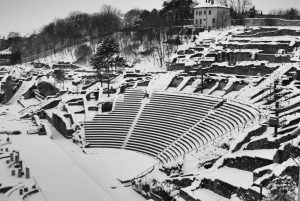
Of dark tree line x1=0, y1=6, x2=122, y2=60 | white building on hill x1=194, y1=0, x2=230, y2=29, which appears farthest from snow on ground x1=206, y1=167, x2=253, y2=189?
dark tree line x1=0, y1=6, x2=122, y2=60

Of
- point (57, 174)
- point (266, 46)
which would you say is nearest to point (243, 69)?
point (266, 46)

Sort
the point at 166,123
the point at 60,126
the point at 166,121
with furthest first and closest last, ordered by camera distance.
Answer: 1. the point at 60,126
2. the point at 166,121
3. the point at 166,123

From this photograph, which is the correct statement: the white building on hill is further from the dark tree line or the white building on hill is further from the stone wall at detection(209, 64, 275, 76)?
the dark tree line

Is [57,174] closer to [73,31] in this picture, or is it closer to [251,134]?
[251,134]

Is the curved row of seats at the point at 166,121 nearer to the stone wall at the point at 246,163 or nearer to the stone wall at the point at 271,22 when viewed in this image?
the stone wall at the point at 246,163

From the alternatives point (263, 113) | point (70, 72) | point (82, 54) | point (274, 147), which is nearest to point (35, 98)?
point (70, 72)
